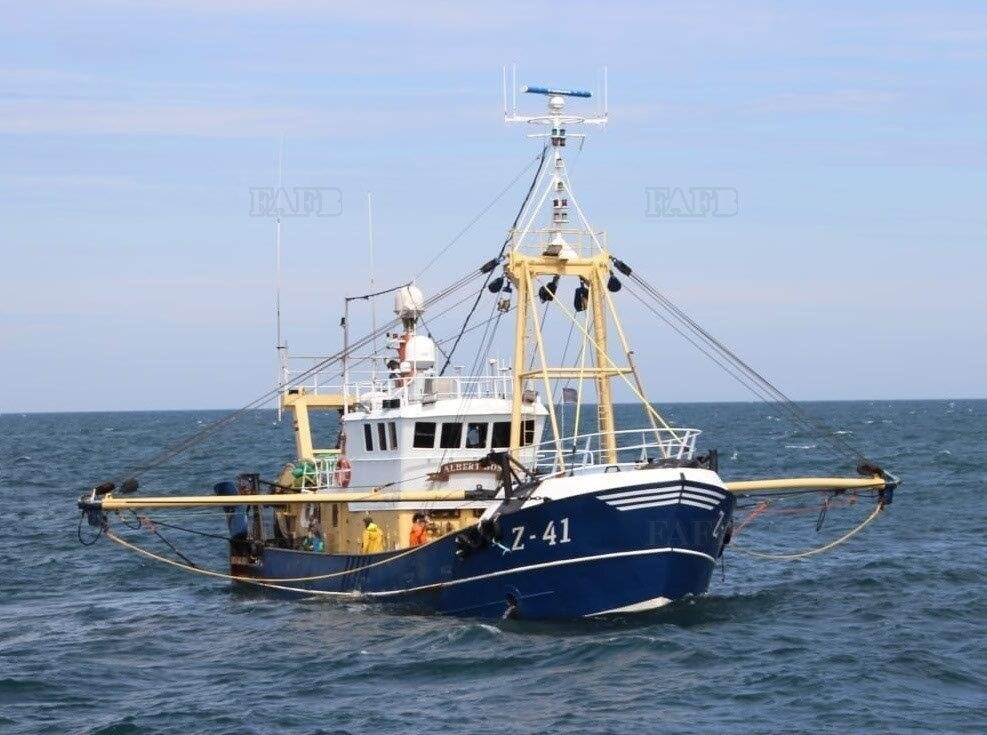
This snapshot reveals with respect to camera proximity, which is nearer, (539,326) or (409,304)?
(539,326)

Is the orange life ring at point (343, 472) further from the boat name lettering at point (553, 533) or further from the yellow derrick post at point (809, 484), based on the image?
the yellow derrick post at point (809, 484)

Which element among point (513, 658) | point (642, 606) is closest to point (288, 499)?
point (513, 658)

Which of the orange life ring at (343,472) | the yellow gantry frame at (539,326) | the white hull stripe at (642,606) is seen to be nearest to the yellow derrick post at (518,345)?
the yellow gantry frame at (539,326)

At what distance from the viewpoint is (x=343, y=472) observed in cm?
3584

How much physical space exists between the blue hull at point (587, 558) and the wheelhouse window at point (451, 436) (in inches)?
140

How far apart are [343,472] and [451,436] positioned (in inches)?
141

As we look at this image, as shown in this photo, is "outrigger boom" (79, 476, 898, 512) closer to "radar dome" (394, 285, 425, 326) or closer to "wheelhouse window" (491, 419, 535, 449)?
"wheelhouse window" (491, 419, 535, 449)

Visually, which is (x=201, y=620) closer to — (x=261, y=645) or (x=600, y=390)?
(x=261, y=645)

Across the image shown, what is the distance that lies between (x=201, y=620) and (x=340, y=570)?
314cm

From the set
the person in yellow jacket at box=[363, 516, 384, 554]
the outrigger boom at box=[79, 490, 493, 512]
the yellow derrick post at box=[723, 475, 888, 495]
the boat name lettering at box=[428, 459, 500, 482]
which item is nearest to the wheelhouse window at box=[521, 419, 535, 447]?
the boat name lettering at box=[428, 459, 500, 482]

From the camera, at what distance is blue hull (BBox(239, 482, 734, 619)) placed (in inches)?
1089

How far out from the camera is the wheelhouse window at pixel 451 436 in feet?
110

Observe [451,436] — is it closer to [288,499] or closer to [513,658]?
[288,499]

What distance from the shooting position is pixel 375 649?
2783 cm
